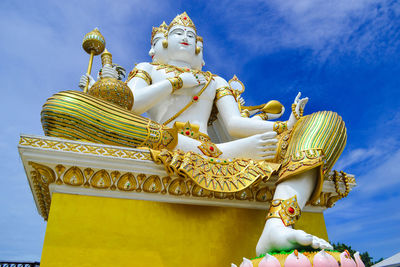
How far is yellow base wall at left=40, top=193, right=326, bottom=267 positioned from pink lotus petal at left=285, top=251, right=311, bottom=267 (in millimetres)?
967

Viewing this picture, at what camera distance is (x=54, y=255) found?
2561mm

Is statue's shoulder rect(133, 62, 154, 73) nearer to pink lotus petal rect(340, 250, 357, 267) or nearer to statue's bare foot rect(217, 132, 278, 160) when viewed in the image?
statue's bare foot rect(217, 132, 278, 160)

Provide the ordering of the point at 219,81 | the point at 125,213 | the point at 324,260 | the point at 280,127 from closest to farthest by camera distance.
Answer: the point at 324,260 → the point at 125,213 → the point at 280,127 → the point at 219,81

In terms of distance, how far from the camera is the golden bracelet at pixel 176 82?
398cm

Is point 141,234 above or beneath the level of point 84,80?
beneath

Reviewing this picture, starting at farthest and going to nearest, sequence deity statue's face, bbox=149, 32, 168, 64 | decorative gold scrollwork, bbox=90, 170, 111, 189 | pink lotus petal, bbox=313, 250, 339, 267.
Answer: deity statue's face, bbox=149, 32, 168, 64
decorative gold scrollwork, bbox=90, 170, 111, 189
pink lotus petal, bbox=313, 250, 339, 267

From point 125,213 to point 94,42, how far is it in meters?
2.67

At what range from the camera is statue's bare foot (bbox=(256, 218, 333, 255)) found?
2236 mm

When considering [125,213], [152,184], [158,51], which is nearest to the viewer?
[125,213]

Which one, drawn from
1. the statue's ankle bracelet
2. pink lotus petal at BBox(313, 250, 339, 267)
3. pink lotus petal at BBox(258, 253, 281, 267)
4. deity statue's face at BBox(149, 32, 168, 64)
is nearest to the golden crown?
deity statue's face at BBox(149, 32, 168, 64)

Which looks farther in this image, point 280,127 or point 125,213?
point 280,127

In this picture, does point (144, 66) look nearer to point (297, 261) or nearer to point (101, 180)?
point (101, 180)

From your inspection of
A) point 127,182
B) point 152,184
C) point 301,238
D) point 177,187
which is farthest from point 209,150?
point 301,238

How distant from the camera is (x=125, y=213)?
112 inches
